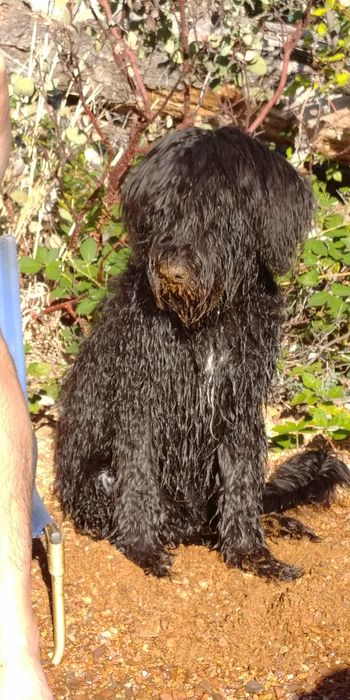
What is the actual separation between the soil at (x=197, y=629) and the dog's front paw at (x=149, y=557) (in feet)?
0.14

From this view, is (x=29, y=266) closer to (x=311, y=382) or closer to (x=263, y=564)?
(x=311, y=382)

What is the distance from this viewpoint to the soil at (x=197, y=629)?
3.46 metres

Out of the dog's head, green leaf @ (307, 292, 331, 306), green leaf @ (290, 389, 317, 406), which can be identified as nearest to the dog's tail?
green leaf @ (290, 389, 317, 406)

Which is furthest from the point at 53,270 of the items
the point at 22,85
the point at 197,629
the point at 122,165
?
the point at 197,629

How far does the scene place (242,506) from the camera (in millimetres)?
4160

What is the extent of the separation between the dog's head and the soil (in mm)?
1011

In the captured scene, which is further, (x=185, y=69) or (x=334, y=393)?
(x=185, y=69)

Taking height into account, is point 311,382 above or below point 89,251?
below

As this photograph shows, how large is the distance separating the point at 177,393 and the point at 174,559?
68 centimetres

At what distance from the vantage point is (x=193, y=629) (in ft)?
12.2

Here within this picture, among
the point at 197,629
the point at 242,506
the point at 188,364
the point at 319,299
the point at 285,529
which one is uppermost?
the point at 188,364

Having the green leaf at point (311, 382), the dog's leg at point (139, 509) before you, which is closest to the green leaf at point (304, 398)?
the green leaf at point (311, 382)

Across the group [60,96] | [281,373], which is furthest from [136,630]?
[60,96]

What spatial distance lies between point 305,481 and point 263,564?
2.24 ft
